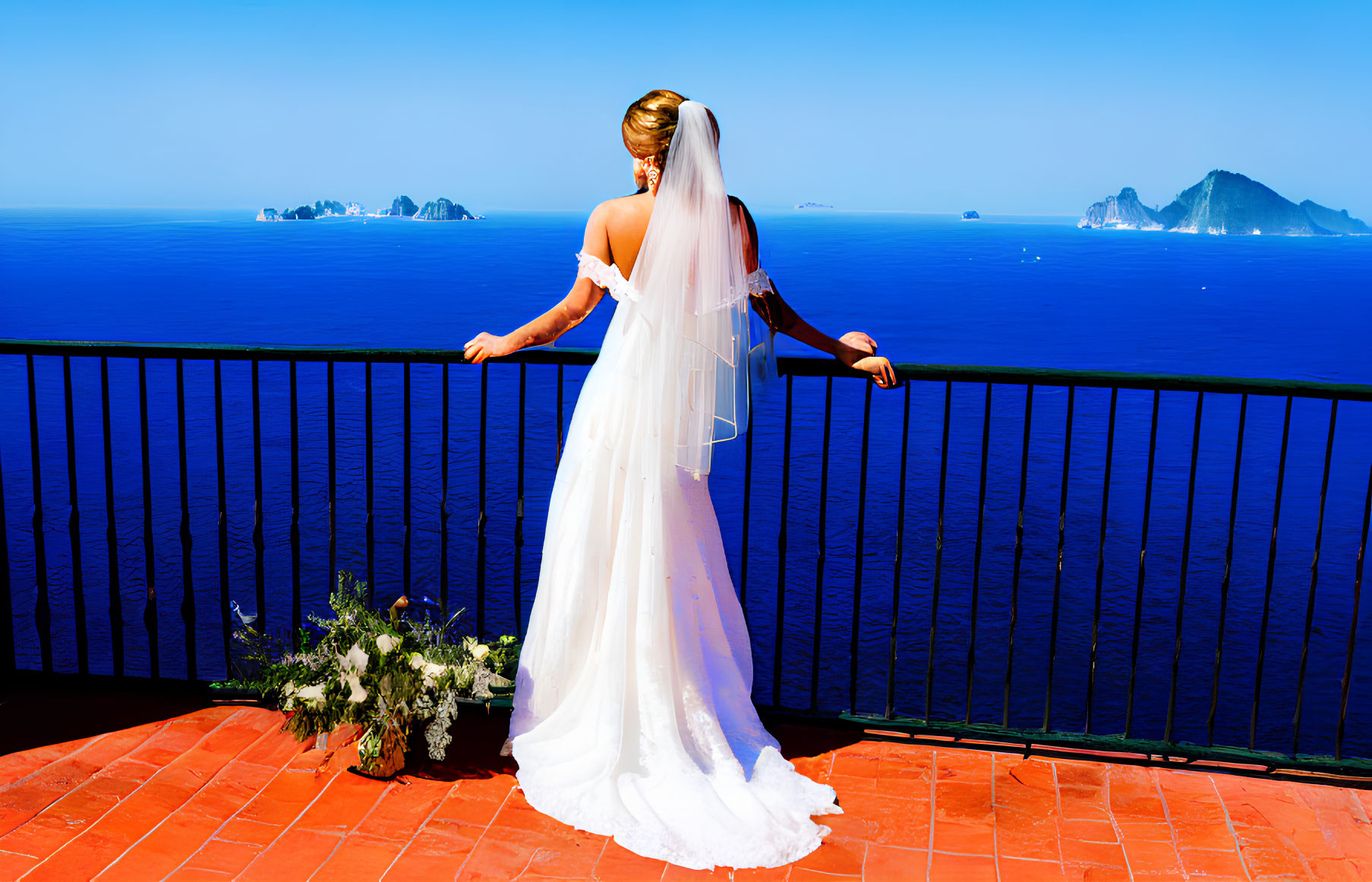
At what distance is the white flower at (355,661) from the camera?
265 centimetres

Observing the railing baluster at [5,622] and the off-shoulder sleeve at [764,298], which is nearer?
the off-shoulder sleeve at [764,298]

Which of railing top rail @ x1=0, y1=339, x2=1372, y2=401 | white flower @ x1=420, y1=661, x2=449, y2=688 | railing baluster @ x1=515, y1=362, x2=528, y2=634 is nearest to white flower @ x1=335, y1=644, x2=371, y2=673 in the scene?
white flower @ x1=420, y1=661, x2=449, y2=688

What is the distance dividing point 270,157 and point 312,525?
5368 inches

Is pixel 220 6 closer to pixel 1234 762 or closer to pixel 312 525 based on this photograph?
pixel 312 525

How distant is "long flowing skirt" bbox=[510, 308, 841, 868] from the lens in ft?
8.17

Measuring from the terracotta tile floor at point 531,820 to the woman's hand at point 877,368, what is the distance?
3.44 ft

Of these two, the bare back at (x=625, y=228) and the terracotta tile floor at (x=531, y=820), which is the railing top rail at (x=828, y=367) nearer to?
the bare back at (x=625, y=228)

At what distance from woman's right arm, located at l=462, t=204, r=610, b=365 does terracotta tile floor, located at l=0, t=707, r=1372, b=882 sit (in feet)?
3.65

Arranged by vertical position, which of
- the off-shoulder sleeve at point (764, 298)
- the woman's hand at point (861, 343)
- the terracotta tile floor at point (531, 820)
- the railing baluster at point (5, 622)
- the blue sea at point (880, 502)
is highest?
the off-shoulder sleeve at point (764, 298)

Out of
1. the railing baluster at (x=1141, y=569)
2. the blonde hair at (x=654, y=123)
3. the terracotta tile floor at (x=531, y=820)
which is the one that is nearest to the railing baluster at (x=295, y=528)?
the terracotta tile floor at (x=531, y=820)

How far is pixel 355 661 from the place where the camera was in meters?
2.66

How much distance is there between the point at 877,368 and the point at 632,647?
96 cm

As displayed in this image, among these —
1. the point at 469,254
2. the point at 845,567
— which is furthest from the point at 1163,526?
the point at 469,254

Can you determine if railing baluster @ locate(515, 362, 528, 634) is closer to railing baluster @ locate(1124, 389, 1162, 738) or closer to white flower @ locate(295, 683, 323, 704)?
white flower @ locate(295, 683, 323, 704)
